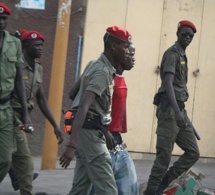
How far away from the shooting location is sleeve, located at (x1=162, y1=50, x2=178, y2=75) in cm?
830

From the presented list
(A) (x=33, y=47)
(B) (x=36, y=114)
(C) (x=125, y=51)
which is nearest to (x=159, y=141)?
(A) (x=33, y=47)

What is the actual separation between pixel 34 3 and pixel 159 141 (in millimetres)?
3413

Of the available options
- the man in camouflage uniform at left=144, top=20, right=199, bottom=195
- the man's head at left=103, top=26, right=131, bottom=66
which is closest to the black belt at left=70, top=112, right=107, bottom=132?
the man's head at left=103, top=26, right=131, bottom=66

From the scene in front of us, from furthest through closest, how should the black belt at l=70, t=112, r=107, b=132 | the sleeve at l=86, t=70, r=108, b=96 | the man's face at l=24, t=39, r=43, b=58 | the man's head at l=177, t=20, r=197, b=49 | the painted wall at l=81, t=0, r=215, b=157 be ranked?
the painted wall at l=81, t=0, r=215, b=157
the man's head at l=177, t=20, r=197, b=49
the man's face at l=24, t=39, r=43, b=58
the black belt at l=70, t=112, r=107, b=132
the sleeve at l=86, t=70, r=108, b=96

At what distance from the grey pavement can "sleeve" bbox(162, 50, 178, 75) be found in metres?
1.47

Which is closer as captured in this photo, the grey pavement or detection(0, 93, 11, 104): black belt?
detection(0, 93, 11, 104): black belt

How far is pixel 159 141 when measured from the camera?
8.42 meters

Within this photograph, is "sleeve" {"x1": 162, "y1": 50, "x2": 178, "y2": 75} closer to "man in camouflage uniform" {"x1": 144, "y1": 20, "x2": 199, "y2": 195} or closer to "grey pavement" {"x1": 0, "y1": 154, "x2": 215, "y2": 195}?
"man in camouflage uniform" {"x1": 144, "y1": 20, "x2": 199, "y2": 195}

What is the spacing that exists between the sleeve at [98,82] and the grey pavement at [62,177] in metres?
2.95

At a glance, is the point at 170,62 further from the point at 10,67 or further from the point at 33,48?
the point at 10,67

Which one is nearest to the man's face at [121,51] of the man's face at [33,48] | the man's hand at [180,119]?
the man's face at [33,48]

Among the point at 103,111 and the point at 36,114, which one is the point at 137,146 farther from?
the point at 103,111

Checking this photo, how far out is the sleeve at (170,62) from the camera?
8.30m

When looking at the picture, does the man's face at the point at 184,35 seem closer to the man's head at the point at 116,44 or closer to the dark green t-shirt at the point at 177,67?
the dark green t-shirt at the point at 177,67
